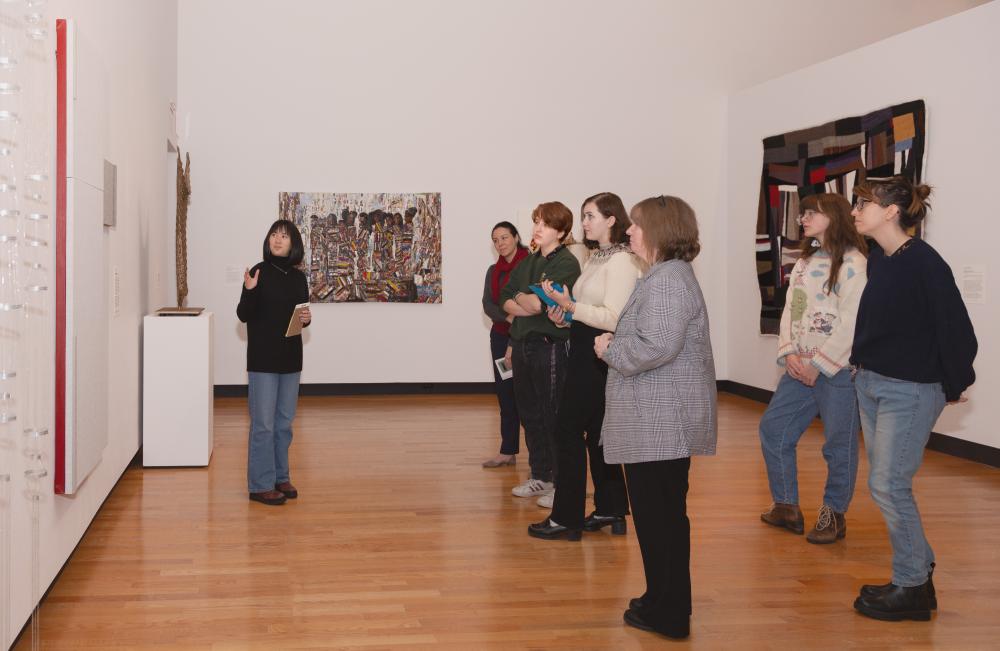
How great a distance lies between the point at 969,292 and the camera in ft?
24.2

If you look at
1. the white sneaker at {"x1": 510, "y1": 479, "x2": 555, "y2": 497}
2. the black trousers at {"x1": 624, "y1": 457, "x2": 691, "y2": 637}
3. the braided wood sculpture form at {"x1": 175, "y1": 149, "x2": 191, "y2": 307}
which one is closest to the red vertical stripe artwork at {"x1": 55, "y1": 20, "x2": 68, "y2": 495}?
the black trousers at {"x1": 624, "y1": 457, "x2": 691, "y2": 637}

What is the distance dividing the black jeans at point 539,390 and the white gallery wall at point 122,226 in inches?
90.0

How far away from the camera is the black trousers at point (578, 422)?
4719 mm

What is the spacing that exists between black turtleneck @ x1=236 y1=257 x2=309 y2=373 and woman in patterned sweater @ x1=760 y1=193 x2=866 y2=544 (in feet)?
9.16

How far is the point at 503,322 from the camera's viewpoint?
6902 millimetres

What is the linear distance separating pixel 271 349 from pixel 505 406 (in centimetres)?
182

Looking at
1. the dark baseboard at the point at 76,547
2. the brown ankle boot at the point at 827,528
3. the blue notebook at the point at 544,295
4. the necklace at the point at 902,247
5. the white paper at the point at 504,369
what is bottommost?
the dark baseboard at the point at 76,547

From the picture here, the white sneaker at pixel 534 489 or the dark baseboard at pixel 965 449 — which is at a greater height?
the dark baseboard at pixel 965 449

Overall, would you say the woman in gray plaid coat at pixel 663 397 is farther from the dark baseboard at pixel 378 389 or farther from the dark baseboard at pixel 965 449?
the dark baseboard at pixel 378 389

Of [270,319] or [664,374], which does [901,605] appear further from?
[270,319]

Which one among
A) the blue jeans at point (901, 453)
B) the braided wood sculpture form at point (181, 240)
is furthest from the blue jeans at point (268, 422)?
the blue jeans at point (901, 453)

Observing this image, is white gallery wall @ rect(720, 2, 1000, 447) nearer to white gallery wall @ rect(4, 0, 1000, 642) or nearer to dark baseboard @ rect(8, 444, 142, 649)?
white gallery wall @ rect(4, 0, 1000, 642)

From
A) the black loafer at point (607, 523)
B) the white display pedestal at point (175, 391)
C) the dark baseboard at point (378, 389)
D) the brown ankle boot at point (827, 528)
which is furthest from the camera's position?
the dark baseboard at point (378, 389)

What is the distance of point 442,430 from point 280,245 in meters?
3.18
